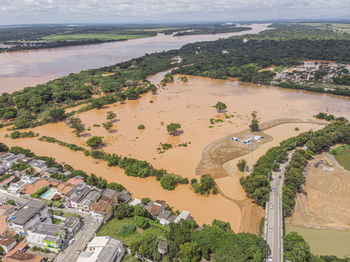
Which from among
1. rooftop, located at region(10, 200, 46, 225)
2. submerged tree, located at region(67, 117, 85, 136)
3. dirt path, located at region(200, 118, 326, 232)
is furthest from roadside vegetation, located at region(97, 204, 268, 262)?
submerged tree, located at region(67, 117, 85, 136)

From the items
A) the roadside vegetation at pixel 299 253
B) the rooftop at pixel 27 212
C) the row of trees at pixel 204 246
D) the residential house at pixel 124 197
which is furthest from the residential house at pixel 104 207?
the roadside vegetation at pixel 299 253

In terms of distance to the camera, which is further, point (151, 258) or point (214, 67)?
Result: point (214, 67)

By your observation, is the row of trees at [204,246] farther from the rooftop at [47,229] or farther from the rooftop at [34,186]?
the rooftop at [34,186]

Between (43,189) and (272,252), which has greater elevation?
(43,189)

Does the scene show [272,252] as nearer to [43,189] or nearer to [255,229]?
[255,229]

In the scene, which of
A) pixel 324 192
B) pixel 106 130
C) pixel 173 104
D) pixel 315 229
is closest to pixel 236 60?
→ pixel 173 104

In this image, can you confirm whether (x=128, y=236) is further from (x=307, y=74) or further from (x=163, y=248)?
(x=307, y=74)
